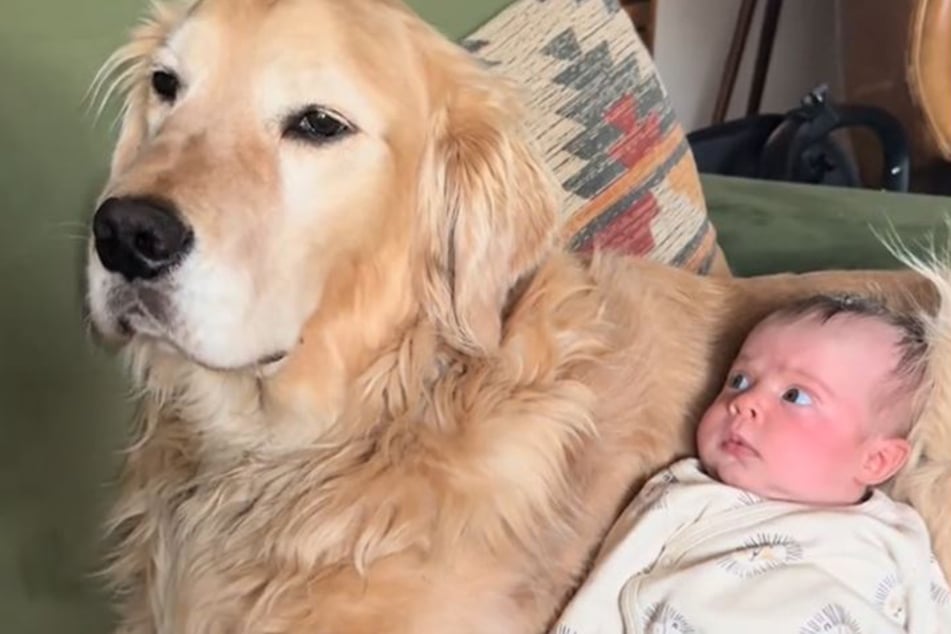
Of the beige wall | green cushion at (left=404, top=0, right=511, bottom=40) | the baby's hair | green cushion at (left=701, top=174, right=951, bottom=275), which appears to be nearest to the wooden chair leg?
the beige wall

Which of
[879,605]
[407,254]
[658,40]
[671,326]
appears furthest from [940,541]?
[658,40]

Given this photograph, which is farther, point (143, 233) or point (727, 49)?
point (727, 49)

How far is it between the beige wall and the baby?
2.23 metres

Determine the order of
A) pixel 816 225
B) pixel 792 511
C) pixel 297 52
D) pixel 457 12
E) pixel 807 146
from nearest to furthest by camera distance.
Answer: pixel 297 52 → pixel 792 511 → pixel 457 12 → pixel 816 225 → pixel 807 146

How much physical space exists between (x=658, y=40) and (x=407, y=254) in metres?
2.36

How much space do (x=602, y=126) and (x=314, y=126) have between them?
0.70m

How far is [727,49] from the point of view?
369 cm

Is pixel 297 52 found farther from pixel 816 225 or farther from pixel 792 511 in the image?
pixel 816 225

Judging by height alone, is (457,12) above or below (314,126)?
below

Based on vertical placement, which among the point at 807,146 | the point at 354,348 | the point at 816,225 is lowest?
the point at 807,146

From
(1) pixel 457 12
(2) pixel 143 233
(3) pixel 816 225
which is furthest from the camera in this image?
(3) pixel 816 225

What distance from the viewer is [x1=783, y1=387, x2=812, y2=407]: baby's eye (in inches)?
52.0

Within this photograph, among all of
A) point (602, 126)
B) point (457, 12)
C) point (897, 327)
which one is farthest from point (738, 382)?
point (457, 12)

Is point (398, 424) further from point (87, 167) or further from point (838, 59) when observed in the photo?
point (838, 59)
